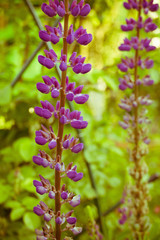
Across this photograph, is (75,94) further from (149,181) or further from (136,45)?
(149,181)

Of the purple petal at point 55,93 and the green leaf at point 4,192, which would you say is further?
the green leaf at point 4,192

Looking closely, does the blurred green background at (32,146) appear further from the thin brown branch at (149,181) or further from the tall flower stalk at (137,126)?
the tall flower stalk at (137,126)

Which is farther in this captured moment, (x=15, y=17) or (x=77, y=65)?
(x=15, y=17)

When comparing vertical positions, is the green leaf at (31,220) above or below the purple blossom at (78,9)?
below

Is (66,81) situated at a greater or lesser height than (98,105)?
greater

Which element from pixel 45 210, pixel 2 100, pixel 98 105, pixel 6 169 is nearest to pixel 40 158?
pixel 45 210

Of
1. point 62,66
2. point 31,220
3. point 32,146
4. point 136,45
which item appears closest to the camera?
point 62,66

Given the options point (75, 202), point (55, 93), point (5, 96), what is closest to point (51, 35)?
point (55, 93)

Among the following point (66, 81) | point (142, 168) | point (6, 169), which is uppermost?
point (66, 81)

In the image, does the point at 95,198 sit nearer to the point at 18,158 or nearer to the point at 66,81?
the point at 18,158

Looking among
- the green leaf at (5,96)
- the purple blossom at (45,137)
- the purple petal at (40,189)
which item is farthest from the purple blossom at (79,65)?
the green leaf at (5,96)

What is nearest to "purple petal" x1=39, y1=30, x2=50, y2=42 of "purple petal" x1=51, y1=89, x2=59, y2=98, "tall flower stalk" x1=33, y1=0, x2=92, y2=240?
"tall flower stalk" x1=33, y1=0, x2=92, y2=240
